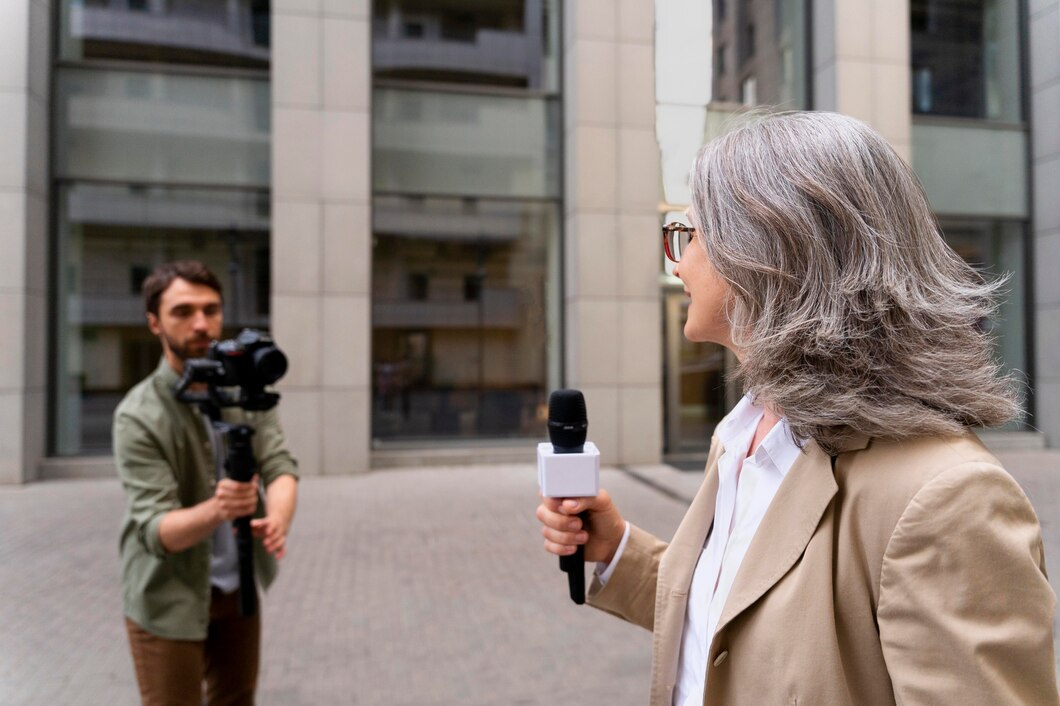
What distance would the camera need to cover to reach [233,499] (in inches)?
78.8

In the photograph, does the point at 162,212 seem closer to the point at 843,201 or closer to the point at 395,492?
the point at 395,492

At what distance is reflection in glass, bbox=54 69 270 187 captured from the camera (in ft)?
28.1

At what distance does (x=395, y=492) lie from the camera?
312 inches

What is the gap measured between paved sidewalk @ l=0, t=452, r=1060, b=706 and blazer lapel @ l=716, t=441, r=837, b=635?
145cm

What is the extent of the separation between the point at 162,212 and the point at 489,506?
595 centimetres

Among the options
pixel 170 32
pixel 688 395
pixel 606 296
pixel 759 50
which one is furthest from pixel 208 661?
pixel 170 32

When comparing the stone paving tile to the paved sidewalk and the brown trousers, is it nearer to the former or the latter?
the paved sidewalk

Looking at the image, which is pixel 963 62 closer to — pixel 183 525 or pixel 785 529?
pixel 785 529

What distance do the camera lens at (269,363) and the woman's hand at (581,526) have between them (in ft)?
3.60

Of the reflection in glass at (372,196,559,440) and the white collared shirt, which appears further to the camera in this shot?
the reflection in glass at (372,196,559,440)

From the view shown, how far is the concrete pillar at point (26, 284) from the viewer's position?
7.51 m

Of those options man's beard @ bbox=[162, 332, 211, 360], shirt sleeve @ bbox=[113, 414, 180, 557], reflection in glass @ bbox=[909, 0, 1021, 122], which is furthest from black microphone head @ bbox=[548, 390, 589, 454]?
reflection in glass @ bbox=[909, 0, 1021, 122]

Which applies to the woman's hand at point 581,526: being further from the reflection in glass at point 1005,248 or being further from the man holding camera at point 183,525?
the reflection in glass at point 1005,248

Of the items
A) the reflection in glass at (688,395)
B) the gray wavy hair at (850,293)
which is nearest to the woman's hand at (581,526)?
the gray wavy hair at (850,293)
